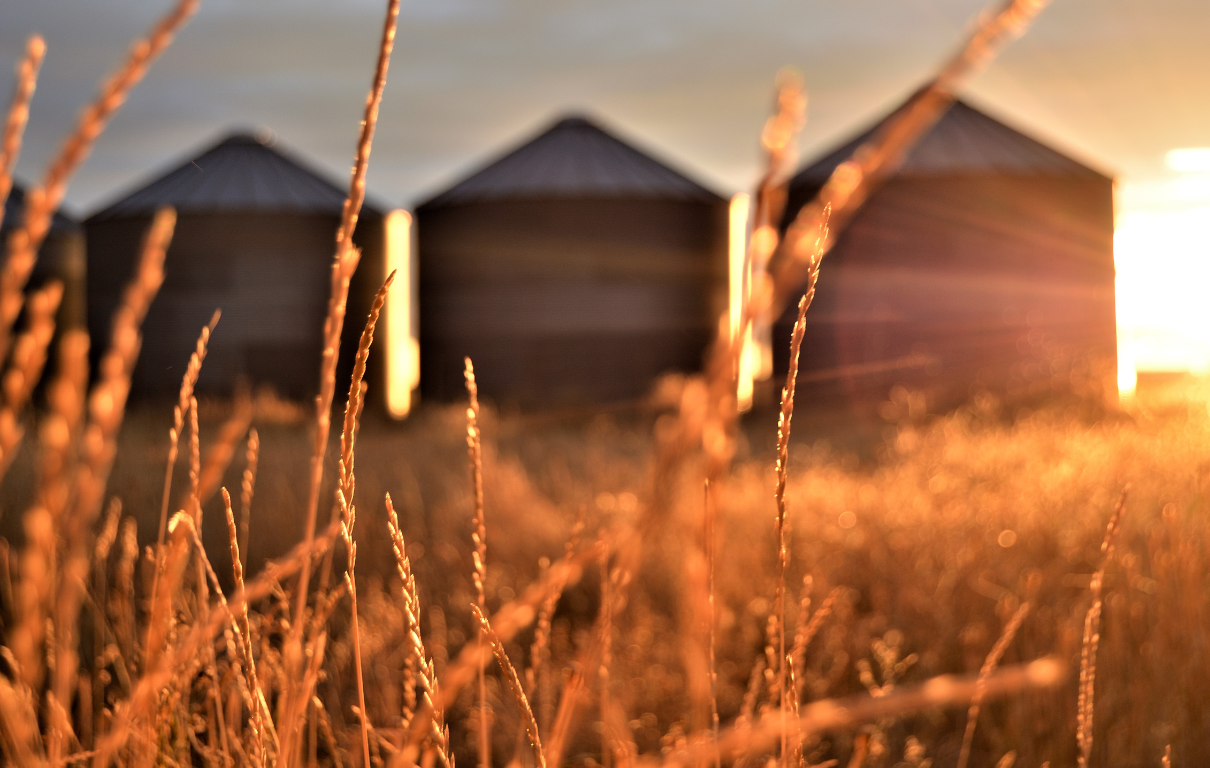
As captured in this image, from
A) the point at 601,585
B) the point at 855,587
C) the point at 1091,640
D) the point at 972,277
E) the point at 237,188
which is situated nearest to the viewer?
the point at 1091,640

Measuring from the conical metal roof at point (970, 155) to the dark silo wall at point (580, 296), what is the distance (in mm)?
2308

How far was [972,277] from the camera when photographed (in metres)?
14.7

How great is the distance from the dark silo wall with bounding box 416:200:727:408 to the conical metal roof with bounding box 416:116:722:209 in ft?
0.62

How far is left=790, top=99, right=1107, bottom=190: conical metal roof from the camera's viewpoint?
1473 cm

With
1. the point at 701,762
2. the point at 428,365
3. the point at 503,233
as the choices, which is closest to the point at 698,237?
the point at 503,233

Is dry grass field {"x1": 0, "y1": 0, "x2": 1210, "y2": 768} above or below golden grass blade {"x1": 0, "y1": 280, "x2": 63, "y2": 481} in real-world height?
below

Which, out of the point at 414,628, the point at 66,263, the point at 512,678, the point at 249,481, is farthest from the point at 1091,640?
the point at 66,263

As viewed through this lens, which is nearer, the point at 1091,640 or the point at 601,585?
the point at 1091,640

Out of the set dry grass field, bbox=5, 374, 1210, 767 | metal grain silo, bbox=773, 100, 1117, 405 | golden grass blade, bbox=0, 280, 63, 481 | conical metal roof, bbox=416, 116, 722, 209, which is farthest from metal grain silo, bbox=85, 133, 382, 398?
golden grass blade, bbox=0, 280, 63, 481

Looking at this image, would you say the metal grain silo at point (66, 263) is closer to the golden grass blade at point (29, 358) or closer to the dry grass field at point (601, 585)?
the dry grass field at point (601, 585)

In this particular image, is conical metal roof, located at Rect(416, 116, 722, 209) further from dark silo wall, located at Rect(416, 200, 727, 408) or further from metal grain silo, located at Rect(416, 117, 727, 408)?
dark silo wall, located at Rect(416, 200, 727, 408)

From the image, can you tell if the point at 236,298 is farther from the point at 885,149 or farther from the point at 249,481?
the point at 885,149

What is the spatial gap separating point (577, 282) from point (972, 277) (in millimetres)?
5875

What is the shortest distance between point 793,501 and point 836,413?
32.2 feet
